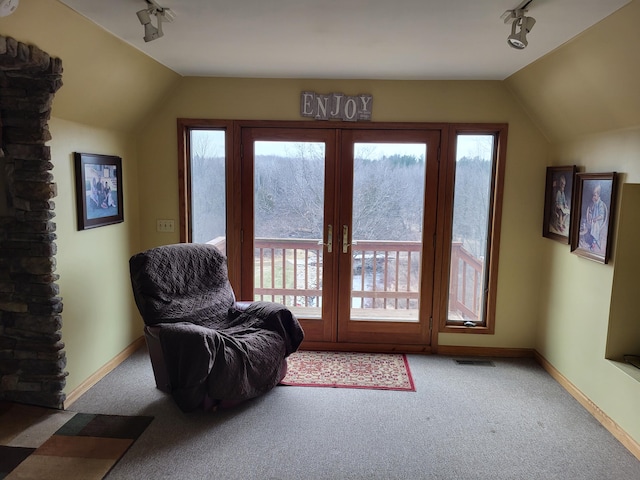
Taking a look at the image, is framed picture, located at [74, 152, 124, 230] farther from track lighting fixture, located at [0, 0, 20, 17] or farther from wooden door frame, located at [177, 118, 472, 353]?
track lighting fixture, located at [0, 0, 20, 17]

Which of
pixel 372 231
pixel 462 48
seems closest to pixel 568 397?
pixel 372 231

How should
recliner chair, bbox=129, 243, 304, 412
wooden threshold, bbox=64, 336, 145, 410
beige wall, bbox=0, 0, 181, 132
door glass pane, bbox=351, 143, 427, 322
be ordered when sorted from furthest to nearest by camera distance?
door glass pane, bbox=351, 143, 427, 322
wooden threshold, bbox=64, 336, 145, 410
recliner chair, bbox=129, 243, 304, 412
beige wall, bbox=0, 0, 181, 132

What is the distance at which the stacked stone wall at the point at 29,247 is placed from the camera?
2387 millimetres

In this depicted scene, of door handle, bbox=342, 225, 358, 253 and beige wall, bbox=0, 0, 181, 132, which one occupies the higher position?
beige wall, bbox=0, 0, 181, 132

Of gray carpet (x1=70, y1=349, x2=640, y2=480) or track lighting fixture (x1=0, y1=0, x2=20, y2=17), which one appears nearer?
track lighting fixture (x1=0, y1=0, x2=20, y2=17)

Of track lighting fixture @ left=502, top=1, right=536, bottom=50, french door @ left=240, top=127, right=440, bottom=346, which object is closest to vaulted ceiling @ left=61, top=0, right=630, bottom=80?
track lighting fixture @ left=502, top=1, right=536, bottom=50

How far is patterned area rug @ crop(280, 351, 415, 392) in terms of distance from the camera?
3.14m

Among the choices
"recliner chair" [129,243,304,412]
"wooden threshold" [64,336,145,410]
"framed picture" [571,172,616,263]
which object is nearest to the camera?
"recliner chair" [129,243,304,412]

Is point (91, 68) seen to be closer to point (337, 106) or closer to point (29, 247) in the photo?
point (29, 247)

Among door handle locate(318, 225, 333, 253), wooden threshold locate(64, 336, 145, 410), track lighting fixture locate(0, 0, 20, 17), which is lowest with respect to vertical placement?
wooden threshold locate(64, 336, 145, 410)

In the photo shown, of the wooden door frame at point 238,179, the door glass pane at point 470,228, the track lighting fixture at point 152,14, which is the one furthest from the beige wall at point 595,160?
the track lighting fixture at point 152,14

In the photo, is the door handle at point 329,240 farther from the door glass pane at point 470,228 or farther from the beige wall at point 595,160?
the beige wall at point 595,160

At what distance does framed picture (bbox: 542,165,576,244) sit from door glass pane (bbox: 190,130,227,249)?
8.76ft

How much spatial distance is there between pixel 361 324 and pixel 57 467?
236cm
